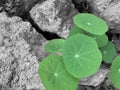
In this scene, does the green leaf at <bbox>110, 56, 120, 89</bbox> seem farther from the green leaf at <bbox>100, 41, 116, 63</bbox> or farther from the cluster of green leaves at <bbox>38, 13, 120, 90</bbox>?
the green leaf at <bbox>100, 41, 116, 63</bbox>

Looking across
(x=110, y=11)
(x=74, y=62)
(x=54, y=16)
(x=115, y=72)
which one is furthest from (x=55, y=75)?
(x=110, y=11)

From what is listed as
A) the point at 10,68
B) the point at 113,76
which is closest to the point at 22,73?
the point at 10,68

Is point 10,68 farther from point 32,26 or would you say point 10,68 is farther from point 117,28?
point 117,28

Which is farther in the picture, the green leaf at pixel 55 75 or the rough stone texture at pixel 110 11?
the rough stone texture at pixel 110 11

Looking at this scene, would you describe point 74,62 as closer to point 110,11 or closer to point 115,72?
point 115,72

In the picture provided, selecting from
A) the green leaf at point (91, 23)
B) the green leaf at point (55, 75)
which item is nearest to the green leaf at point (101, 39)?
the green leaf at point (91, 23)

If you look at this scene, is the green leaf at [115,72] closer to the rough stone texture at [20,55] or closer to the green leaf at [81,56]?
the green leaf at [81,56]
